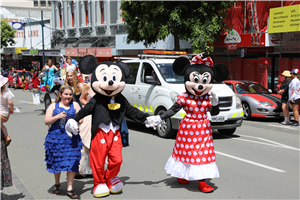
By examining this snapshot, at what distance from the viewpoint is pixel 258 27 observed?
17.8m

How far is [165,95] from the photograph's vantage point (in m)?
8.54

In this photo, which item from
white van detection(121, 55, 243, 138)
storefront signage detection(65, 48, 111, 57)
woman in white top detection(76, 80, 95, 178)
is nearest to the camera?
woman in white top detection(76, 80, 95, 178)

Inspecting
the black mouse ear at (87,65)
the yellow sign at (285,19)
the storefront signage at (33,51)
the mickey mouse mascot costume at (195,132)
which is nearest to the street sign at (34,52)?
the storefront signage at (33,51)

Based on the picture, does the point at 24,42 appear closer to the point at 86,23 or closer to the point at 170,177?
the point at 86,23

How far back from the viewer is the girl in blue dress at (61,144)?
14.9 ft

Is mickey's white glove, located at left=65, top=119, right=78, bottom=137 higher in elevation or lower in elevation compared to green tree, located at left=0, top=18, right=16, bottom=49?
lower

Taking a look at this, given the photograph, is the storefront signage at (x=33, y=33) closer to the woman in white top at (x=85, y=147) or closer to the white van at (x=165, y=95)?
the white van at (x=165, y=95)

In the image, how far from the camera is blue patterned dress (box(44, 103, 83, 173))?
4523mm

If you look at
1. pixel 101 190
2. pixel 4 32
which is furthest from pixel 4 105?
pixel 4 32

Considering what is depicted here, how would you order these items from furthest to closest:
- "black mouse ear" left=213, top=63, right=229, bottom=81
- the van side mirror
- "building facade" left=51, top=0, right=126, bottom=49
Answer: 1. "building facade" left=51, top=0, right=126, bottom=49
2. the van side mirror
3. "black mouse ear" left=213, top=63, right=229, bottom=81

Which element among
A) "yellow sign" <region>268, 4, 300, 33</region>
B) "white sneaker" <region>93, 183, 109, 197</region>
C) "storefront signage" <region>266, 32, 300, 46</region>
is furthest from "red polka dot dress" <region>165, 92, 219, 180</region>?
"storefront signage" <region>266, 32, 300, 46</region>

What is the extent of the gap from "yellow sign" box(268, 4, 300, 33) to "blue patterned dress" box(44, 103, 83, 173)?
12386mm

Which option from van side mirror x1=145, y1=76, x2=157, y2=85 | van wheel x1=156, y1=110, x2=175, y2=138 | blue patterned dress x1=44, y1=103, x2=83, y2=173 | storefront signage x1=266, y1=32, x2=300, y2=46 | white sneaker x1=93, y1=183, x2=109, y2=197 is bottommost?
white sneaker x1=93, y1=183, x2=109, y2=197

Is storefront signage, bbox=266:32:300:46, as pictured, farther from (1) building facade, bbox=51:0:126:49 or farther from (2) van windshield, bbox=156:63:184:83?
(1) building facade, bbox=51:0:126:49
